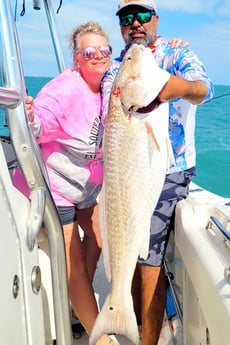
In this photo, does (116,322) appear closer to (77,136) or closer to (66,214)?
(66,214)

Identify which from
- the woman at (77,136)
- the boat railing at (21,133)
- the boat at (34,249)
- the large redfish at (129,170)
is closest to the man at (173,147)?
the woman at (77,136)

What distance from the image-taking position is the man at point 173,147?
7.34ft

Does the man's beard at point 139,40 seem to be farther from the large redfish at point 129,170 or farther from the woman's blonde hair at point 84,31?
the large redfish at point 129,170

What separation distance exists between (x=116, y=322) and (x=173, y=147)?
3.20 ft

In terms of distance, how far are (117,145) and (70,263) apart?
927 millimetres

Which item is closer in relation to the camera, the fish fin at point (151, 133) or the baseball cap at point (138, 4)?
the fish fin at point (151, 133)

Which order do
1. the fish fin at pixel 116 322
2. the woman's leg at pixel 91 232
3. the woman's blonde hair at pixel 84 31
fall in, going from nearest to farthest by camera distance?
the fish fin at pixel 116 322 → the woman's blonde hair at pixel 84 31 → the woman's leg at pixel 91 232

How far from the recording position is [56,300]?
1.48 metres

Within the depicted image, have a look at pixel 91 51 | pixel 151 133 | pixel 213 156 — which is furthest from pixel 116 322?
pixel 213 156

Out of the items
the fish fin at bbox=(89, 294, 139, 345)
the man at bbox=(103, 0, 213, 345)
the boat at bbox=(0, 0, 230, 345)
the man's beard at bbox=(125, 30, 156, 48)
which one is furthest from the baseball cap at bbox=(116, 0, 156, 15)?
the fish fin at bbox=(89, 294, 139, 345)

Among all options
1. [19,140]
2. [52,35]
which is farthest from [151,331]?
[52,35]

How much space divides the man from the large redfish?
18.9 inches

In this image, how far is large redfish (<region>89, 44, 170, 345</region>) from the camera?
1.72 m

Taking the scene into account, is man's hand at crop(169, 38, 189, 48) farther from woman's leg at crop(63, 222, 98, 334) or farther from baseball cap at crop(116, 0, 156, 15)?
woman's leg at crop(63, 222, 98, 334)
